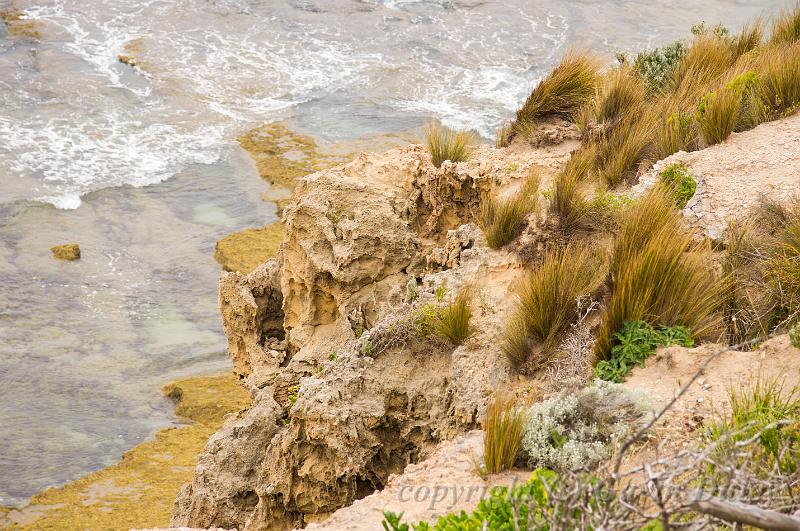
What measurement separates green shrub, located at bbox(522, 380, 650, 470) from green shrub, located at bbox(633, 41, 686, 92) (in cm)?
602

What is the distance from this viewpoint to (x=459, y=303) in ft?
17.4

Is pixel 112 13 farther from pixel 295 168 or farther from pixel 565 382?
pixel 565 382

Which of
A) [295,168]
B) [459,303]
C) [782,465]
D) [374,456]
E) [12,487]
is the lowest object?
[12,487]

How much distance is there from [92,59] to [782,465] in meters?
19.4

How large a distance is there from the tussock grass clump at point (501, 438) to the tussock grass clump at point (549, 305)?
0.92m

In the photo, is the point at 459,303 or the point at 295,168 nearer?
the point at 459,303

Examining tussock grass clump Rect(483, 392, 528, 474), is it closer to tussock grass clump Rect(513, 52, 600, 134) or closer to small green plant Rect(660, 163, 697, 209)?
small green plant Rect(660, 163, 697, 209)

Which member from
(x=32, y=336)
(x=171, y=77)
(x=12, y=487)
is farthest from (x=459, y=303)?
(x=171, y=77)

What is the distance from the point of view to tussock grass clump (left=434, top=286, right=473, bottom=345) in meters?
5.31

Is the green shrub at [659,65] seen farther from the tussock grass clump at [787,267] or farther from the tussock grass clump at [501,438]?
the tussock grass clump at [501,438]

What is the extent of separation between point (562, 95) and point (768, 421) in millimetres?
5749

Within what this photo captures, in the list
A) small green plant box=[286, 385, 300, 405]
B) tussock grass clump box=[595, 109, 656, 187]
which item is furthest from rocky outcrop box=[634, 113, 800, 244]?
small green plant box=[286, 385, 300, 405]

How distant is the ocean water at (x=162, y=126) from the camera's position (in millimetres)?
10930

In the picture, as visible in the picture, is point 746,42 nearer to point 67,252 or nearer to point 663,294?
point 663,294
